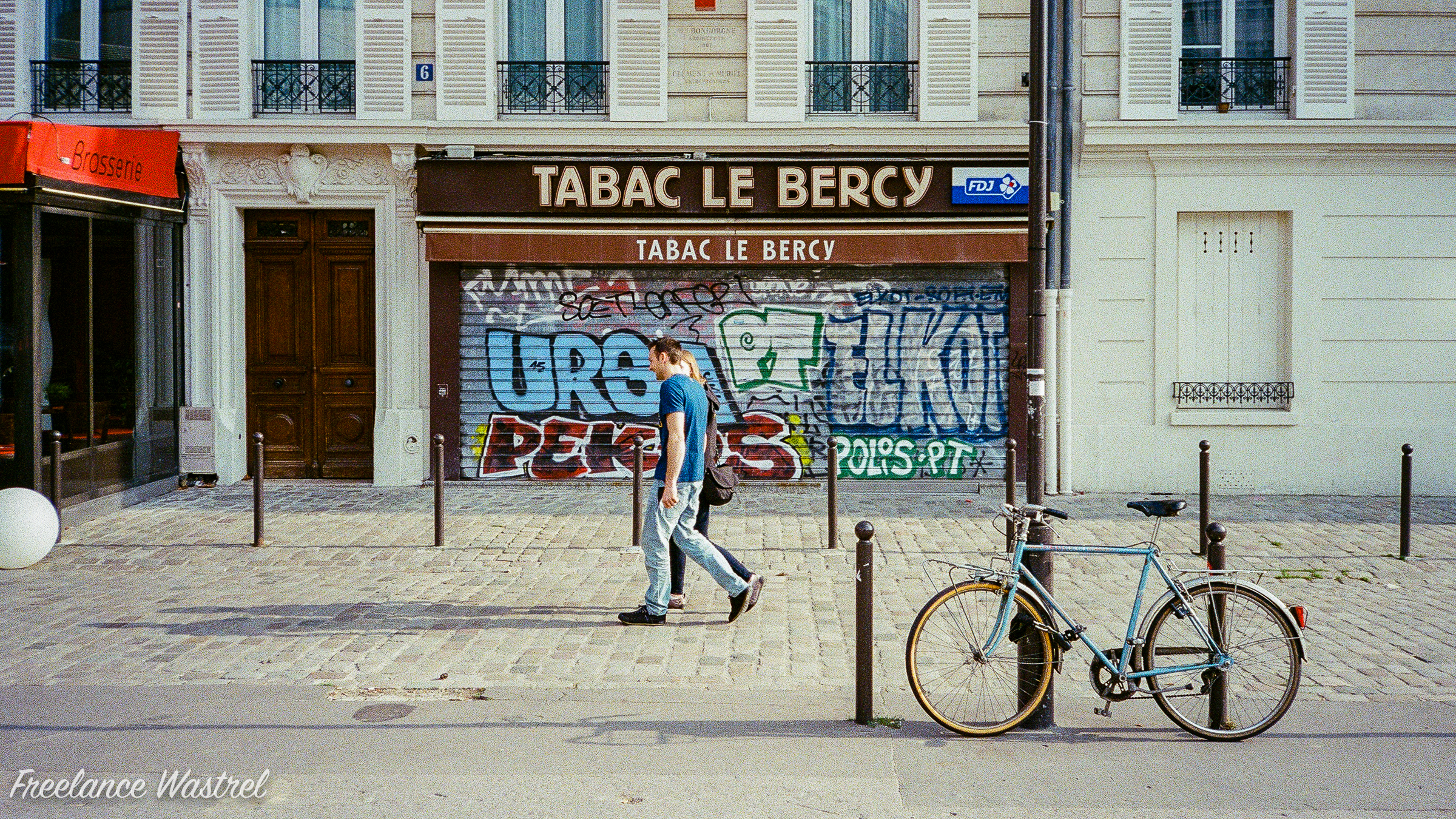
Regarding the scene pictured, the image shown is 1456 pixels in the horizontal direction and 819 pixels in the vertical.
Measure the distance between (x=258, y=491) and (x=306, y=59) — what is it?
5810 mm

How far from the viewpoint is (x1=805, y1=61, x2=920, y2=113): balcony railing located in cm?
1345

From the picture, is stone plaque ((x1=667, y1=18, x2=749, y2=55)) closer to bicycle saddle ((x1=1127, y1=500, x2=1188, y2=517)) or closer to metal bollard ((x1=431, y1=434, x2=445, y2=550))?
metal bollard ((x1=431, y1=434, x2=445, y2=550))

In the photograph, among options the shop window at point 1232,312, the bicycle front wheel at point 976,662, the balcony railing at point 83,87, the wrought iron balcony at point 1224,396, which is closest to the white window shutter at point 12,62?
the balcony railing at point 83,87

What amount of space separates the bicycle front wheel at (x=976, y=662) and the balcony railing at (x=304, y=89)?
10369 millimetres

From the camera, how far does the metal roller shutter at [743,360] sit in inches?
534

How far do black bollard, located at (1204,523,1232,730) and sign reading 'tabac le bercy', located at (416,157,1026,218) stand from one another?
821 cm

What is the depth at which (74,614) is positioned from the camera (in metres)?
7.59

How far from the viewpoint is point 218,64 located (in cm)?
1312

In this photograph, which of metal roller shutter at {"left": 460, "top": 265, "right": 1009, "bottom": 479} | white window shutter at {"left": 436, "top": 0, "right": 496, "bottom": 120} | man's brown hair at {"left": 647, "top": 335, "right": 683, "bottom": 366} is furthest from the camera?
metal roller shutter at {"left": 460, "top": 265, "right": 1009, "bottom": 479}

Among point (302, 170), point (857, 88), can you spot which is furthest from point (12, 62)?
point (857, 88)

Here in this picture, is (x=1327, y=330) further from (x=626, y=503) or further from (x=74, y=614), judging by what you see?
(x=74, y=614)

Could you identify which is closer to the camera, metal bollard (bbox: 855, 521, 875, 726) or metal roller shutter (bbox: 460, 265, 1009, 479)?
metal bollard (bbox: 855, 521, 875, 726)

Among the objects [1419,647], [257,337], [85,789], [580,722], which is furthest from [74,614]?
[1419,647]

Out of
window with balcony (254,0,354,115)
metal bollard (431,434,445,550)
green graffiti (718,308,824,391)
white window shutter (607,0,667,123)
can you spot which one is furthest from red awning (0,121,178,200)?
green graffiti (718,308,824,391)
